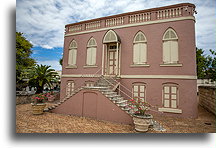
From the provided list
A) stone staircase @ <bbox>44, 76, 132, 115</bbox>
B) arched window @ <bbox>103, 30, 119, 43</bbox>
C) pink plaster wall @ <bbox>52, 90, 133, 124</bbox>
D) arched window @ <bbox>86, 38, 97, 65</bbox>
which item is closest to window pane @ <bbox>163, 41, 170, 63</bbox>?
arched window @ <bbox>103, 30, 119, 43</bbox>

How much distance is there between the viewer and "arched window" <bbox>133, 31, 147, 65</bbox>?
330 inches

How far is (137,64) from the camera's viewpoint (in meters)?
8.46

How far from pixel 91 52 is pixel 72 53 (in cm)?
173

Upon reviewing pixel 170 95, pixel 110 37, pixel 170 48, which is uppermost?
pixel 110 37

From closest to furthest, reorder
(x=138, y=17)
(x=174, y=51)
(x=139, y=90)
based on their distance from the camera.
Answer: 1. (x=174, y=51)
2. (x=139, y=90)
3. (x=138, y=17)

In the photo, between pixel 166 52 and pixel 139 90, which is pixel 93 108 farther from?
pixel 166 52

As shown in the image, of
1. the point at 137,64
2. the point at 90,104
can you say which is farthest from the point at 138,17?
the point at 90,104

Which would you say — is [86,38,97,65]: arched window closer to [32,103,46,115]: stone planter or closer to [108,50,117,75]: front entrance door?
[108,50,117,75]: front entrance door

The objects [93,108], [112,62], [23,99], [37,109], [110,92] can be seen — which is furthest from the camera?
[23,99]

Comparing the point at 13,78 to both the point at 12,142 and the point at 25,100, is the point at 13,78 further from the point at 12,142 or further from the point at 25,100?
the point at 25,100

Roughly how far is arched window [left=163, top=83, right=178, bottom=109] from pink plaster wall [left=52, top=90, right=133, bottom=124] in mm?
2995

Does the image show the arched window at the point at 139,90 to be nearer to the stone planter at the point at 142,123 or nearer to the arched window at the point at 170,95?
the arched window at the point at 170,95

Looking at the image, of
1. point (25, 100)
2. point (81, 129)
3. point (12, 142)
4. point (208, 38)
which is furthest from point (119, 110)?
point (25, 100)

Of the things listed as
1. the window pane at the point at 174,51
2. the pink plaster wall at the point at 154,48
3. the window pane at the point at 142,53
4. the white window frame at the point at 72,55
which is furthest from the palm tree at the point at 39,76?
the window pane at the point at 174,51
